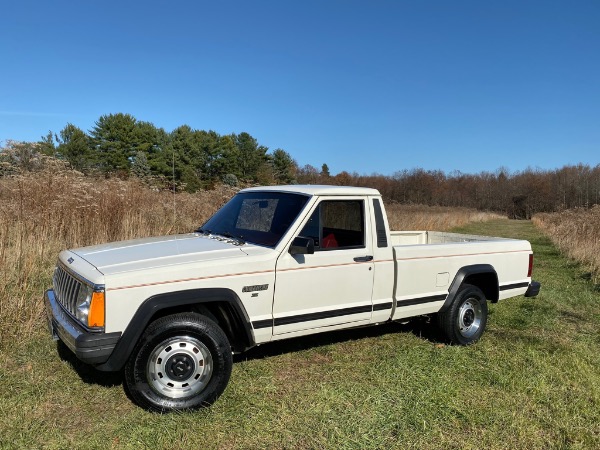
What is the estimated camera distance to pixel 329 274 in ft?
14.3

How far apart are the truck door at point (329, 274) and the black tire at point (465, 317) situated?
1.28m

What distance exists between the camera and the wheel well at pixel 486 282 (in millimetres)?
5770

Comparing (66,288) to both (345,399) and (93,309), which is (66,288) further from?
(345,399)

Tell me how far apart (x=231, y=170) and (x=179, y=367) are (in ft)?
164

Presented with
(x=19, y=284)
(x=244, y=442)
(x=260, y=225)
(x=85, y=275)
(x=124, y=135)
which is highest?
(x=124, y=135)

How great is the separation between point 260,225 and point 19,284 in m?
3.58

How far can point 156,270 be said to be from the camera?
3.48 metres

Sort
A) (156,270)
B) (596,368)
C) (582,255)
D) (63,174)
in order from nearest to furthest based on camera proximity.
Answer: (156,270), (596,368), (63,174), (582,255)

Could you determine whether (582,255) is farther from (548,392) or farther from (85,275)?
(85,275)

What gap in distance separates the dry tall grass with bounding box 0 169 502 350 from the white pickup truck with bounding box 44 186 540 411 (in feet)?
3.60

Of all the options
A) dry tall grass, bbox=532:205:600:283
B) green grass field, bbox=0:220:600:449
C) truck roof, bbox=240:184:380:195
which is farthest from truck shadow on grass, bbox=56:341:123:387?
dry tall grass, bbox=532:205:600:283

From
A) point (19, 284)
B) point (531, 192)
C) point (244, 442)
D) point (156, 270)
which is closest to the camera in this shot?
point (244, 442)

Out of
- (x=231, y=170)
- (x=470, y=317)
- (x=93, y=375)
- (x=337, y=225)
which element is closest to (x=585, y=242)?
(x=470, y=317)

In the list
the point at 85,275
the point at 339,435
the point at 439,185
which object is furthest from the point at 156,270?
the point at 439,185
